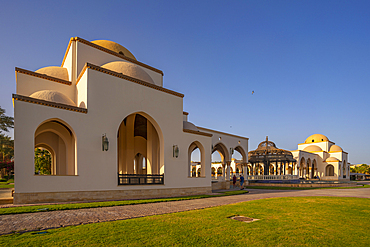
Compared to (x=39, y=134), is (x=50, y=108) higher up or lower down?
higher up

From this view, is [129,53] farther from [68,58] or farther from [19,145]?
[19,145]

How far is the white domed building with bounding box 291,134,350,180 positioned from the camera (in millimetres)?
55300

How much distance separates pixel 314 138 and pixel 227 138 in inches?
1862

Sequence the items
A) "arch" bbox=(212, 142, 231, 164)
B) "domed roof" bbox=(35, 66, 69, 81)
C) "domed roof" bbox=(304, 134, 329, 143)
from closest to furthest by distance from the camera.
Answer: "domed roof" bbox=(35, 66, 69, 81)
"arch" bbox=(212, 142, 231, 164)
"domed roof" bbox=(304, 134, 329, 143)

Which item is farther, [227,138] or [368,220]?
[227,138]

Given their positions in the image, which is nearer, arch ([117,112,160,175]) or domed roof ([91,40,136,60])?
arch ([117,112,160,175])

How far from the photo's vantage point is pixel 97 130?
14.4 meters

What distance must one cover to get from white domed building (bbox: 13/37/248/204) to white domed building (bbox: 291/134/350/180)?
42.0 metres

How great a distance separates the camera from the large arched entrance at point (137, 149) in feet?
54.5

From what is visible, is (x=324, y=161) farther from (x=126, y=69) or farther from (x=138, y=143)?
(x=126, y=69)

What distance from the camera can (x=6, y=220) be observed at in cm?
784

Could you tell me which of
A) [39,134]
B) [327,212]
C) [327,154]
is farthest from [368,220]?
[327,154]

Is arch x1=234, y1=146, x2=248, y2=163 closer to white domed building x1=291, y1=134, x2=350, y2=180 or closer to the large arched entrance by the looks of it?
the large arched entrance

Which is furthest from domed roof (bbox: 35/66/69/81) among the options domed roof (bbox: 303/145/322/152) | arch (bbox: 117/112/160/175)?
domed roof (bbox: 303/145/322/152)
